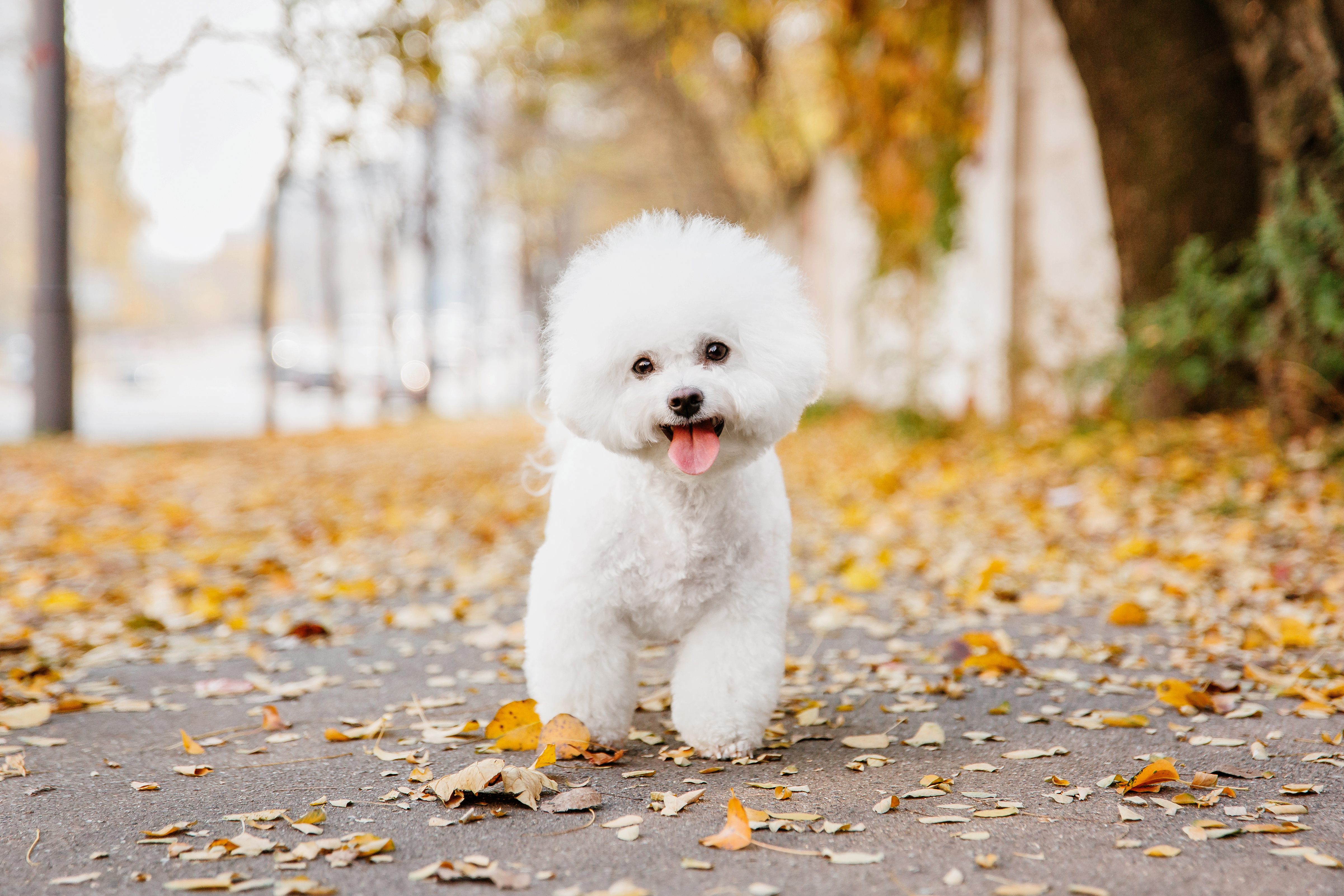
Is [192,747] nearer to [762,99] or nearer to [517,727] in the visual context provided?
[517,727]

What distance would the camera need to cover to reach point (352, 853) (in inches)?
96.5

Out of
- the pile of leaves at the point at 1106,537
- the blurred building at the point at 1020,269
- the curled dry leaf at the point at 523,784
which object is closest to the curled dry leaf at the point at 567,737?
the curled dry leaf at the point at 523,784

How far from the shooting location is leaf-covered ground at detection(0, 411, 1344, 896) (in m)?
2.47

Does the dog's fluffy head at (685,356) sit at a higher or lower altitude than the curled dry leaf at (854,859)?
higher

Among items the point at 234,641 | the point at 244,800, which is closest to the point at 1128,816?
the point at 244,800

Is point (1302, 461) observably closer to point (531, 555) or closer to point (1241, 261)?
point (1241, 261)

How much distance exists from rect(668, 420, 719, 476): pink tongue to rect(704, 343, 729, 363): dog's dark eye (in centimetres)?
19

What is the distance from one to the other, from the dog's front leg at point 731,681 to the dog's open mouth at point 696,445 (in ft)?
1.80

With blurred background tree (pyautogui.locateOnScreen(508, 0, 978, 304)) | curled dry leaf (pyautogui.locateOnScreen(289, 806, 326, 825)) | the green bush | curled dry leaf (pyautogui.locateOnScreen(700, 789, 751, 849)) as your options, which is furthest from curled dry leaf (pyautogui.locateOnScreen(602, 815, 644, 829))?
the green bush

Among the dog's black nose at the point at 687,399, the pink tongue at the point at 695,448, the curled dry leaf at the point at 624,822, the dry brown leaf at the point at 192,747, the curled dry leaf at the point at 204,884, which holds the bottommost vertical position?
the curled dry leaf at the point at 624,822

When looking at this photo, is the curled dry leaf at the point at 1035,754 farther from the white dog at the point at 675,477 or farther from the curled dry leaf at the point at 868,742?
the white dog at the point at 675,477

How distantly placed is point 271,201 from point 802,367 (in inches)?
506

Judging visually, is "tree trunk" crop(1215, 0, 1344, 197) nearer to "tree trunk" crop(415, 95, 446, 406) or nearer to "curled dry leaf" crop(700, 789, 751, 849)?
"curled dry leaf" crop(700, 789, 751, 849)

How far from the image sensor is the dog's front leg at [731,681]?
312cm
